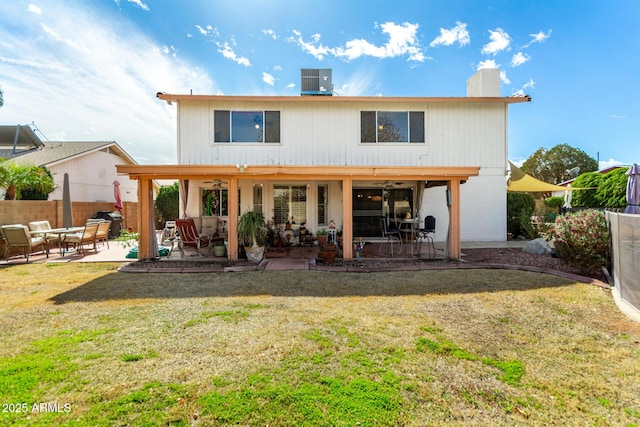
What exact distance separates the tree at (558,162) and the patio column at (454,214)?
35.6 meters

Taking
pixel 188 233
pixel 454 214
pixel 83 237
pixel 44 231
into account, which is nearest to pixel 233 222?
pixel 188 233

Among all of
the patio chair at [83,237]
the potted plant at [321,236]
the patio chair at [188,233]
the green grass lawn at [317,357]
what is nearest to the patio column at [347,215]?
the potted plant at [321,236]

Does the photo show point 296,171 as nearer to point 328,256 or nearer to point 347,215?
point 347,215

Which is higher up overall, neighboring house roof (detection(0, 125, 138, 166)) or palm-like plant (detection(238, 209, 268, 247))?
neighboring house roof (detection(0, 125, 138, 166))

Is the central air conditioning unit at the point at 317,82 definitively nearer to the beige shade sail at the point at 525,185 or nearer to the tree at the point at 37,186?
the beige shade sail at the point at 525,185

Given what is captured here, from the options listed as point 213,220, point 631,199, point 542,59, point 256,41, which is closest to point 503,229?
point 631,199

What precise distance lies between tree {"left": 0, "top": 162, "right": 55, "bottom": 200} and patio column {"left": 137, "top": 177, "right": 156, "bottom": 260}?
574 cm

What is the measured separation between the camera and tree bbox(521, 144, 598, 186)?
33406 mm

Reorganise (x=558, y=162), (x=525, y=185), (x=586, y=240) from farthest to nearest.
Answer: (x=558, y=162), (x=525, y=185), (x=586, y=240)

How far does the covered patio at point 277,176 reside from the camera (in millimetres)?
7289

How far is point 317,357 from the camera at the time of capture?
2881mm

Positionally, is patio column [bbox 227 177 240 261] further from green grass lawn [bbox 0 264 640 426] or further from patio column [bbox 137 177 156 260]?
green grass lawn [bbox 0 264 640 426]

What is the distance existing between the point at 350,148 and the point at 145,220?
709 centimetres

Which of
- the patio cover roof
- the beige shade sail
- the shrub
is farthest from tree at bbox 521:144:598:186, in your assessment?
the patio cover roof
